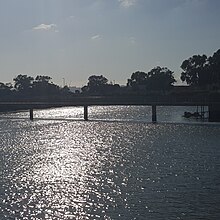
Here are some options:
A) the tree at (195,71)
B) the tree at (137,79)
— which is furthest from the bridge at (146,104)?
the tree at (137,79)

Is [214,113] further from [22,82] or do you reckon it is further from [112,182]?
[22,82]

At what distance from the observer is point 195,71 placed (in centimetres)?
11606

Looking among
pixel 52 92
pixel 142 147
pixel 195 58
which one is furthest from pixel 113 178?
pixel 52 92

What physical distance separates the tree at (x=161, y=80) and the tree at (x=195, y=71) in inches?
583

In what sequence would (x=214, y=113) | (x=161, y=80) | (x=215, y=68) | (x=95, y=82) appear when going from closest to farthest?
(x=214, y=113)
(x=215, y=68)
(x=161, y=80)
(x=95, y=82)

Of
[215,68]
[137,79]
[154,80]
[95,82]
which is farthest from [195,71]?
[95,82]

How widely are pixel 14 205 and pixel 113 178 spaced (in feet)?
15.3

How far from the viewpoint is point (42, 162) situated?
21.5m

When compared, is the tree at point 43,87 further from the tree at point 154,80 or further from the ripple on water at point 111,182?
the ripple on water at point 111,182

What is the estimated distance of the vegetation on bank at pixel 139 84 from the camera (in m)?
108

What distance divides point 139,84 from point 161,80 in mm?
13322

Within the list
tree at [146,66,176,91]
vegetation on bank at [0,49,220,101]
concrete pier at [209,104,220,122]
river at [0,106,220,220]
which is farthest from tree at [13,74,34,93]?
river at [0,106,220,220]

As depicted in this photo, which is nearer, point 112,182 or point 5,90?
point 112,182

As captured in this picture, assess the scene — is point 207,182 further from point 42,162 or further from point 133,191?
point 42,162
